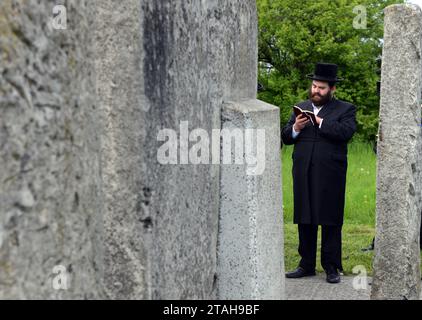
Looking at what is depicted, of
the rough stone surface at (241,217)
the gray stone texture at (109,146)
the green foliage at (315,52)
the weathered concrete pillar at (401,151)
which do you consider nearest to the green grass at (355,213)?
the weathered concrete pillar at (401,151)

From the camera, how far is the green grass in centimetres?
813

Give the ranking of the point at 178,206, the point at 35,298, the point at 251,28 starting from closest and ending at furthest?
the point at 35,298 → the point at 178,206 → the point at 251,28

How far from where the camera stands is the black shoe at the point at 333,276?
274 inches

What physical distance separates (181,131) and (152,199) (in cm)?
35

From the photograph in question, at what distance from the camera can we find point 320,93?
7.23 meters

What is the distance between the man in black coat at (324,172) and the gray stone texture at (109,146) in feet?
11.8

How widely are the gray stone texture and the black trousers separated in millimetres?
3792

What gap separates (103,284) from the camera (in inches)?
97.2

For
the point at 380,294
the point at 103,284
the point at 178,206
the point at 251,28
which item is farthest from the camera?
the point at 380,294

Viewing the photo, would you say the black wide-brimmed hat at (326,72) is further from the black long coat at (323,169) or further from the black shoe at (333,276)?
the black shoe at (333,276)

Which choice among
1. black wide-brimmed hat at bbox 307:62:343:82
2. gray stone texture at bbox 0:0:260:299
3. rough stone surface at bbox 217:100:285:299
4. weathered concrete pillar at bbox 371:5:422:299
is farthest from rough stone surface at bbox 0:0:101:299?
black wide-brimmed hat at bbox 307:62:343:82

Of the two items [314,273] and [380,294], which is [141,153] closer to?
[380,294]

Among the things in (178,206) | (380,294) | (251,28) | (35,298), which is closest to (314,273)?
(380,294)

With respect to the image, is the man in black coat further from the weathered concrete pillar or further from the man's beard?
the weathered concrete pillar
